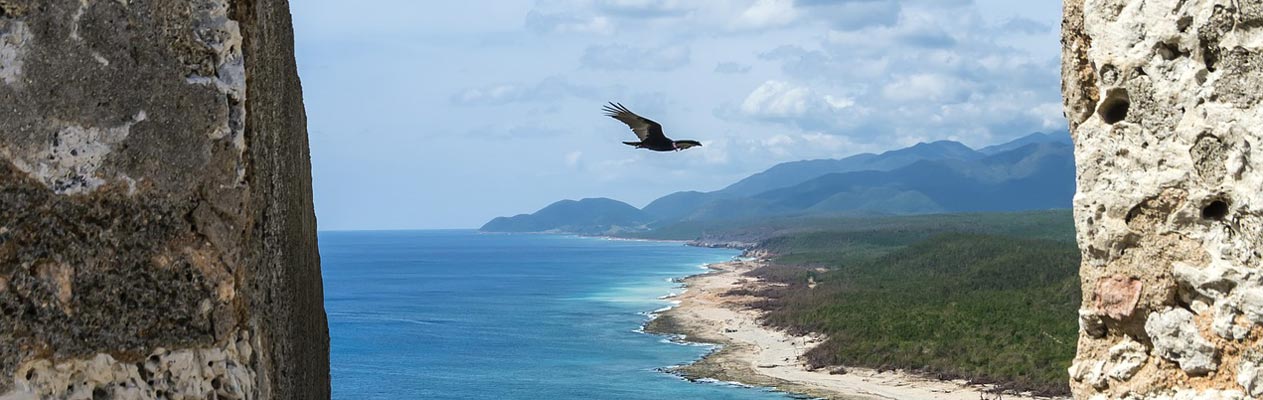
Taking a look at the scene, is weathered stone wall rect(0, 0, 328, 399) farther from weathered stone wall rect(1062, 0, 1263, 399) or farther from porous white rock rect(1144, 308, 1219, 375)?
porous white rock rect(1144, 308, 1219, 375)

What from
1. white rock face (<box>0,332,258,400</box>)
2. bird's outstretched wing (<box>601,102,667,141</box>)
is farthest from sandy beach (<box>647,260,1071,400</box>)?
white rock face (<box>0,332,258,400</box>)

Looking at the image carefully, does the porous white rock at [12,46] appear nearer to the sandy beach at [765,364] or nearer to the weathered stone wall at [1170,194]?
the weathered stone wall at [1170,194]

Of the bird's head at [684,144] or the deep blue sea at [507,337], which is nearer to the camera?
the bird's head at [684,144]

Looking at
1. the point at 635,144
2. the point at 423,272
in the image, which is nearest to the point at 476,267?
A: the point at 423,272

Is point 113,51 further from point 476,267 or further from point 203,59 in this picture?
point 476,267

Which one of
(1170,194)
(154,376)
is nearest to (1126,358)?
(1170,194)

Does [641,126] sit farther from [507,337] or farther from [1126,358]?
[507,337]

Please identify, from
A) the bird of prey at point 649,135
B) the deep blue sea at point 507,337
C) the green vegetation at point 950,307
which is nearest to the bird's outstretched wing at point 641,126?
the bird of prey at point 649,135
